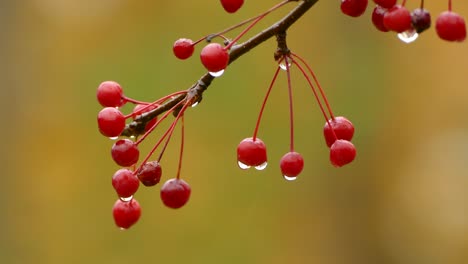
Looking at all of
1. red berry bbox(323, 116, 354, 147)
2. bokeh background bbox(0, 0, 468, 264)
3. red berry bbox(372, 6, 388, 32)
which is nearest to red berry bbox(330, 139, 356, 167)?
red berry bbox(323, 116, 354, 147)

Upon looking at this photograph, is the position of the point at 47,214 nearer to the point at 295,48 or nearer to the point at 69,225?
the point at 69,225

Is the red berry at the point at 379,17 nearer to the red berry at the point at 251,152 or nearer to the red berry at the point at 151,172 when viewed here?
the red berry at the point at 251,152

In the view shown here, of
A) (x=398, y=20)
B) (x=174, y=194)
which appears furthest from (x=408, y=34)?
(x=174, y=194)

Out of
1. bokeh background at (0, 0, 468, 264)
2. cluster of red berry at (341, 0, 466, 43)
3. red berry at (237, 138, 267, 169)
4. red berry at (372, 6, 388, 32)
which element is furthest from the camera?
bokeh background at (0, 0, 468, 264)

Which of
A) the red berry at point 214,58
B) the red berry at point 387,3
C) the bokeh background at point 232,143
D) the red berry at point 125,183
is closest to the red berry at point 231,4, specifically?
the red berry at point 214,58

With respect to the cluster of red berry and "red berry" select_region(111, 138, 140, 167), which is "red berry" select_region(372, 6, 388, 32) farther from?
"red berry" select_region(111, 138, 140, 167)

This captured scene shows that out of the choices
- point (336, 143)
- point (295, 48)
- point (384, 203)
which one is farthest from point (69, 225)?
point (336, 143)
